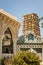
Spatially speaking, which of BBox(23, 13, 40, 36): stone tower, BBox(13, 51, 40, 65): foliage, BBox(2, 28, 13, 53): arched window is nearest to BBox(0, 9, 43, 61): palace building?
BBox(2, 28, 13, 53): arched window

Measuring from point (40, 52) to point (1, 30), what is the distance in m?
8.73

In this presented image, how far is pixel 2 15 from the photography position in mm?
26156

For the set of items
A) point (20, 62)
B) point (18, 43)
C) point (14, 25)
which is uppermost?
point (14, 25)

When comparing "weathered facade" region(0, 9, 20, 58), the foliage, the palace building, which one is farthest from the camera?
the palace building

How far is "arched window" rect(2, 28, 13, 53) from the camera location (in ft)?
91.5

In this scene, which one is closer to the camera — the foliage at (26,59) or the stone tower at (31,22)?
the foliage at (26,59)

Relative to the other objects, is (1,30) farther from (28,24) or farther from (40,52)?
(28,24)

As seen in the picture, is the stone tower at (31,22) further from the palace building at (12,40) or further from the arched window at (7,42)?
the arched window at (7,42)

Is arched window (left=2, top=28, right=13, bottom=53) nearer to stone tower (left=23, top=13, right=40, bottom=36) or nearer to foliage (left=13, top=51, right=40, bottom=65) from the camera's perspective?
foliage (left=13, top=51, right=40, bottom=65)

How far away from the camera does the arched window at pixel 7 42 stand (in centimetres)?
2788

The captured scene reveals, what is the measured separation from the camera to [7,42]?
2900 centimetres

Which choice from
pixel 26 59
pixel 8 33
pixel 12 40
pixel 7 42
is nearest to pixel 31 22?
pixel 12 40

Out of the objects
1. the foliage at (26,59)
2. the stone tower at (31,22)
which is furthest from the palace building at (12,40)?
the stone tower at (31,22)

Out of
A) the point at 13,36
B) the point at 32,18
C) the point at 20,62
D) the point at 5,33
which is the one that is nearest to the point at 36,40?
the point at 13,36
